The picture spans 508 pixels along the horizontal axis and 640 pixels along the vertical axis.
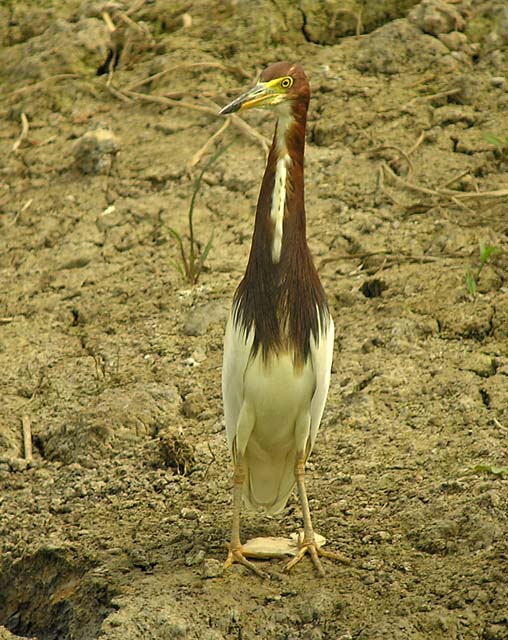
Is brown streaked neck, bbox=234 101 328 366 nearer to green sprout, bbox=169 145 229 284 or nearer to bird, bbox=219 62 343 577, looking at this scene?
bird, bbox=219 62 343 577

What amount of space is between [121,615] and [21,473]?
1.20 meters

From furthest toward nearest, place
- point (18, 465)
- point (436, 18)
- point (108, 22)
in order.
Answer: point (108, 22) → point (436, 18) → point (18, 465)

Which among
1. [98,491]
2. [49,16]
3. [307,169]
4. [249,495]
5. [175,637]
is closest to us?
[175,637]

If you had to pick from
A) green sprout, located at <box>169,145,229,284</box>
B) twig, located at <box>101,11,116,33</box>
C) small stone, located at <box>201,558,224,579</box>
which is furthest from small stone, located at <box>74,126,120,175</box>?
Answer: small stone, located at <box>201,558,224,579</box>

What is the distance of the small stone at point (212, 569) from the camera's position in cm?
383

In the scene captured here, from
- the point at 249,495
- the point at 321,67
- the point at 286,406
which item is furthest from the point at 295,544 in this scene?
the point at 321,67

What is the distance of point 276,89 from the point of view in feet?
12.4

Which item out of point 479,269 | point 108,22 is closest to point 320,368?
point 479,269

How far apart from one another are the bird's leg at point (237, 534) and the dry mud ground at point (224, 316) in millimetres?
41

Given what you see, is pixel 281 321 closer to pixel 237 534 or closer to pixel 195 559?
pixel 237 534

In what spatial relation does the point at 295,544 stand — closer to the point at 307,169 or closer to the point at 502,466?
the point at 502,466

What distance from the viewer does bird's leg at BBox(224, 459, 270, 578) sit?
390 cm

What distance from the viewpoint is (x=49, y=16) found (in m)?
7.77

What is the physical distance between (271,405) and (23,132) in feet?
11.9
